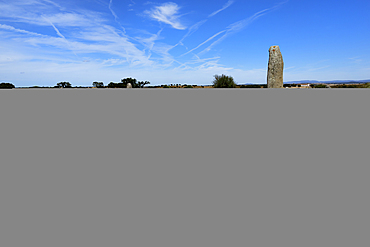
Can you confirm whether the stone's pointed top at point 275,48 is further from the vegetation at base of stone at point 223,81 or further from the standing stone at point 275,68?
the vegetation at base of stone at point 223,81

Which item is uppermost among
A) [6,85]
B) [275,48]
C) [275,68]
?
[275,48]

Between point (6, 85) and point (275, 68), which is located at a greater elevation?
point (275, 68)

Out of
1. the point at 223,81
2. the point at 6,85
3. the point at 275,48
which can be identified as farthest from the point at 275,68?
the point at 6,85

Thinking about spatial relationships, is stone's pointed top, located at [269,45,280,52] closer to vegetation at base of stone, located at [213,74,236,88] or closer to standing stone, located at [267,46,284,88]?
standing stone, located at [267,46,284,88]

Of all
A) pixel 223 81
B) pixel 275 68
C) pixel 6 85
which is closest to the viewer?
pixel 6 85

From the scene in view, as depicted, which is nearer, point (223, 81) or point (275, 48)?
point (275, 48)

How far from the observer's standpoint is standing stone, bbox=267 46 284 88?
52.6 ft

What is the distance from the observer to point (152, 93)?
2590mm

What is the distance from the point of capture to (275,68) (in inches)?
635

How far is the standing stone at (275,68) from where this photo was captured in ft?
52.6

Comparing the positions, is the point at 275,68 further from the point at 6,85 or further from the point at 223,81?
the point at 6,85

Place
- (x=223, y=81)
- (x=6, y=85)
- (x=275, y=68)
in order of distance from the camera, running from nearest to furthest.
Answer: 1. (x=6, y=85)
2. (x=275, y=68)
3. (x=223, y=81)

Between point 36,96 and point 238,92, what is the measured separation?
100 inches

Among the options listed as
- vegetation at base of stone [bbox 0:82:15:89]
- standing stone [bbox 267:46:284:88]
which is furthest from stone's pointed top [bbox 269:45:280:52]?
vegetation at base of stone [bbox 0:82:15:89]
